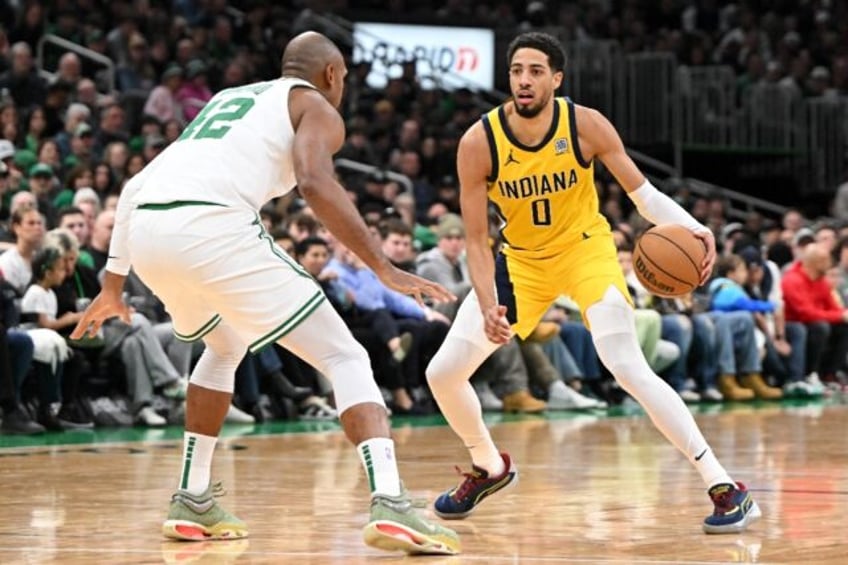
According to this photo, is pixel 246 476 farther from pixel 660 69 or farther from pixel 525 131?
pixel 660 69

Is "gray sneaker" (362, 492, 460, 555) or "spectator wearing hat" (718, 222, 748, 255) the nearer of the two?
"gray sneaker" (362, 492, 460, 555)

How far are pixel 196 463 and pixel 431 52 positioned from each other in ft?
54.6

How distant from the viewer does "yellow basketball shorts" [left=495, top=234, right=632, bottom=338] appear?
21.8 ft

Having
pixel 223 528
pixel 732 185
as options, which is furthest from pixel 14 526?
pixel 732 185

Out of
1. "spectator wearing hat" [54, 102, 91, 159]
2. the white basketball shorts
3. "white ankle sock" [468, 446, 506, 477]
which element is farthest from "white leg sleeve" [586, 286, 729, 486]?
"spectator wearing hat" [54, 102, 91, 159]

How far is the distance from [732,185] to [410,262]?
12.1 m

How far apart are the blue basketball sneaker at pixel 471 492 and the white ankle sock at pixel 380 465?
128cm

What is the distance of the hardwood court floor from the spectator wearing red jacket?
455cm

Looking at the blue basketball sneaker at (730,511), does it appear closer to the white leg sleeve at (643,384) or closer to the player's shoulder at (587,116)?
the white leg sleeve at (643,384)

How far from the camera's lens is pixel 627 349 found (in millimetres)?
6410

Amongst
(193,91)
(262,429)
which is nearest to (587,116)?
(262,429)

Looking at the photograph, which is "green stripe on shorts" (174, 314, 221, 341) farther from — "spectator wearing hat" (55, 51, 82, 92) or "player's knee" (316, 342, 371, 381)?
"spectator wearing hat" (55, 51, 82, 92)

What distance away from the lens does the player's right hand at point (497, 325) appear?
20.7ft

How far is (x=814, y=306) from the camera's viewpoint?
16.0 metres
